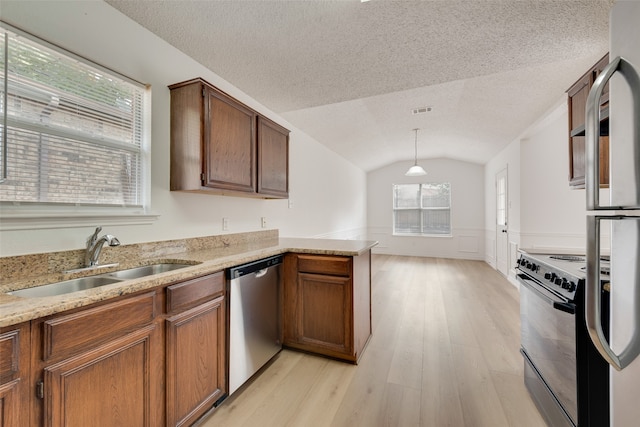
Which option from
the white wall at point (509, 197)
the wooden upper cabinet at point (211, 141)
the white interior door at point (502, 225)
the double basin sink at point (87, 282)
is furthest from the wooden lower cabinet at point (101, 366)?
the white interior door at point (502, 225)

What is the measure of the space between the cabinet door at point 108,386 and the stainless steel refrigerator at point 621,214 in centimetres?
172

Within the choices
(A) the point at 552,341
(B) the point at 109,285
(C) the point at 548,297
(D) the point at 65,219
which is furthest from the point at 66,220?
(A) the point at 552,341

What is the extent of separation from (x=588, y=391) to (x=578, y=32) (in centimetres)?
213

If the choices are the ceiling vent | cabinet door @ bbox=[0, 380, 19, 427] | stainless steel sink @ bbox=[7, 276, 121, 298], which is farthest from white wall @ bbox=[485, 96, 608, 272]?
cabinet door @ bbox=[0, 380, 19, 427]

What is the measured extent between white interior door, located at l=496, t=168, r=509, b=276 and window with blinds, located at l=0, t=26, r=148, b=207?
574cm

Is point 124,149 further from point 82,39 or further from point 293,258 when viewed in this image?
point 293,258

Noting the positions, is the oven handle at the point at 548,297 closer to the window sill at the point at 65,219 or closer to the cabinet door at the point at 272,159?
the cabinet door at the point at 272,159

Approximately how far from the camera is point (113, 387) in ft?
3.72

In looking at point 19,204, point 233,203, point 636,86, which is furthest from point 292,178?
point 636,86

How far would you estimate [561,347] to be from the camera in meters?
1.43

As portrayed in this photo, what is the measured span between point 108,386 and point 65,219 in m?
0.92

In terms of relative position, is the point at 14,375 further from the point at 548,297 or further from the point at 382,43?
the point at 382,43

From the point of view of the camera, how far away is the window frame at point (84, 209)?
1286mm

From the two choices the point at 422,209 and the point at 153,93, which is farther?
→ the point at 422,209
